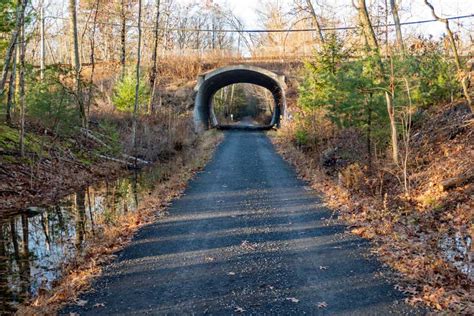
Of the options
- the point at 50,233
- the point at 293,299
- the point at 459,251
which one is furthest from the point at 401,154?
the point at 50,233

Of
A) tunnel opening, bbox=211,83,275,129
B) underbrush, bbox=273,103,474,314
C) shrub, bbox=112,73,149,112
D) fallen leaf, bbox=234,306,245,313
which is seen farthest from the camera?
tunnel opening, bbox=211,83,275,129

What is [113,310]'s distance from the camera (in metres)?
4.99

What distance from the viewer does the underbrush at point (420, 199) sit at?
5691mm

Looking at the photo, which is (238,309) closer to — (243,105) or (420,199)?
(420,199)

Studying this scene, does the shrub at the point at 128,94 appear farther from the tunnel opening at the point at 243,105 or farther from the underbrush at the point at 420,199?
the tunnel opening at the point at 243,105

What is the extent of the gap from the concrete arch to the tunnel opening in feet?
46.0

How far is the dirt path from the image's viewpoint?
16.7 ft

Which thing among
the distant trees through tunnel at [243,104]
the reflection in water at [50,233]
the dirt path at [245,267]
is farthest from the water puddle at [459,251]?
the distant trees through tunnel at [243,104]

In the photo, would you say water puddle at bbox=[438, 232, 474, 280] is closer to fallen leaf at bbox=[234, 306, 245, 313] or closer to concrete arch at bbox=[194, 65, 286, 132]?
fallen leaf at bbox=[234, 306, 245, 313]

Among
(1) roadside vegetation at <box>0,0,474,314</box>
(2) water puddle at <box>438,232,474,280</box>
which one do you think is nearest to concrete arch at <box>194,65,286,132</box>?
(1) roadside vegetation at <box>0,0,474,314</box>

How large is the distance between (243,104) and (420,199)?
52.1 meters

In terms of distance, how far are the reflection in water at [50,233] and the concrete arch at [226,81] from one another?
16.0m

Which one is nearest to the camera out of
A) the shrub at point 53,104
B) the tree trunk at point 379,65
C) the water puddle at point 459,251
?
the water puddle at point 459,251

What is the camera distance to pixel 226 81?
33.2m
